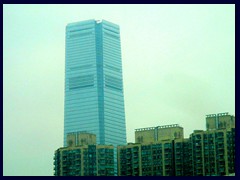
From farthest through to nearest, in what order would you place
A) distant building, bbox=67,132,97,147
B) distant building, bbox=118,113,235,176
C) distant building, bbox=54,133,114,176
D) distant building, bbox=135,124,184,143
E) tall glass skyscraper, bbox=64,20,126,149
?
tall glass skyscraper, bbox=64,20,126,149, distant building, bbox=67,132,97,147, distant building, bbox=135,124,184,143, distant building, bbox=54,133,114,176, distant building, bbox=118,113,235,176

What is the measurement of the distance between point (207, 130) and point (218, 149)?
166 inches

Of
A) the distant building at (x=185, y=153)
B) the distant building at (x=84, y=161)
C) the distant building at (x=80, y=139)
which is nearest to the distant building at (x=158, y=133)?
the distant building at (x=185, y=153)

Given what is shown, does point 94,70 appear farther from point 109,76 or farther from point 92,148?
point 92,148

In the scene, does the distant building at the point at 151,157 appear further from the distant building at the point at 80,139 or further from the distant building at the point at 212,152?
the distant building at the point at 80,139

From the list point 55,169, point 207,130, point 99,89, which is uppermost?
point 99,89

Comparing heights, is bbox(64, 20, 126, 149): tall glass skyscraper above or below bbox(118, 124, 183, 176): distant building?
above

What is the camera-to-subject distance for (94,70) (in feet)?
527

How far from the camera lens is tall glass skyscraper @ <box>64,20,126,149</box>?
153750 mm

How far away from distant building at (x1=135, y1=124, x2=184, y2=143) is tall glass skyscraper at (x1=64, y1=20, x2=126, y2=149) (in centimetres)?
5770

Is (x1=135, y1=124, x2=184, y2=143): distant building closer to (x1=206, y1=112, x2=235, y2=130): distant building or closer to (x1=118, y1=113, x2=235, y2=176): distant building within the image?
(x1=118, y1=113, x2=235, y2=176): distant building

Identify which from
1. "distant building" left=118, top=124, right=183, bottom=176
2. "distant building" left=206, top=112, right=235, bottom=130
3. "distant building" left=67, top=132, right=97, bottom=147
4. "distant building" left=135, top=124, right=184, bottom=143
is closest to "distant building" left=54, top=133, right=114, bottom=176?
"distant building" left=118, top=124, right=183, bottom=176

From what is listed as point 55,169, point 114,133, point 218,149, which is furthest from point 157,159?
point 114,133

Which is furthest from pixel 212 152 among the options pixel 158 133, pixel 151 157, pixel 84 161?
pixel 84 161
